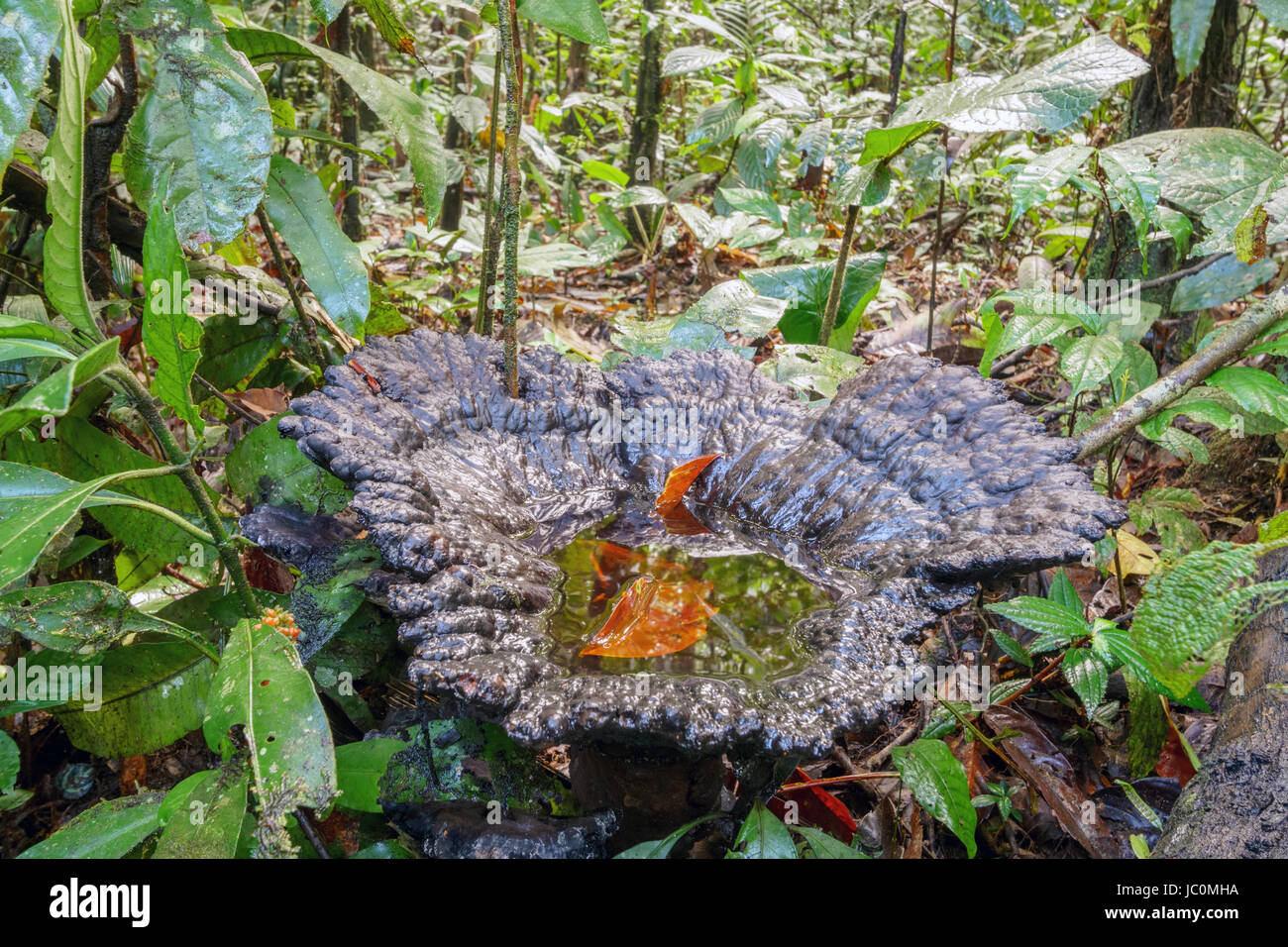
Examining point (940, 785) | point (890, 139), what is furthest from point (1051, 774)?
point (890, 139)

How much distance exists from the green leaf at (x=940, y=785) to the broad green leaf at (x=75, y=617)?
157 centimetres

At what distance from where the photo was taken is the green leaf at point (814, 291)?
11.4 ft

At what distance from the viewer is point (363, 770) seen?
5.85 feet

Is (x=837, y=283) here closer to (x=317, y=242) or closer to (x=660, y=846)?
(x=317, y=242)

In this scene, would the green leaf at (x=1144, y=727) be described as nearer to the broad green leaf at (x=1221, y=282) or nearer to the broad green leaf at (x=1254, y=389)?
the broad green leaf at (x=1254, y=389)

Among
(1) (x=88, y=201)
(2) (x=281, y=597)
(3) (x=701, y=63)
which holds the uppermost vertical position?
(3) (x=701, y=63)

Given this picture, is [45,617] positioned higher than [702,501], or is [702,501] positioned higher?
[702,501]

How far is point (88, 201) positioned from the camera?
2.32 meters

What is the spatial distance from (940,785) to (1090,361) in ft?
4.04

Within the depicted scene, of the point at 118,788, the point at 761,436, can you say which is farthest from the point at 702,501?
the point at 118,788

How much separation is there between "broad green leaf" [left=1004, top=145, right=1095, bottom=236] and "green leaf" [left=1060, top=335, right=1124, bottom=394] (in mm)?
385

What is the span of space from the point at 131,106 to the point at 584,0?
4.00 feet
